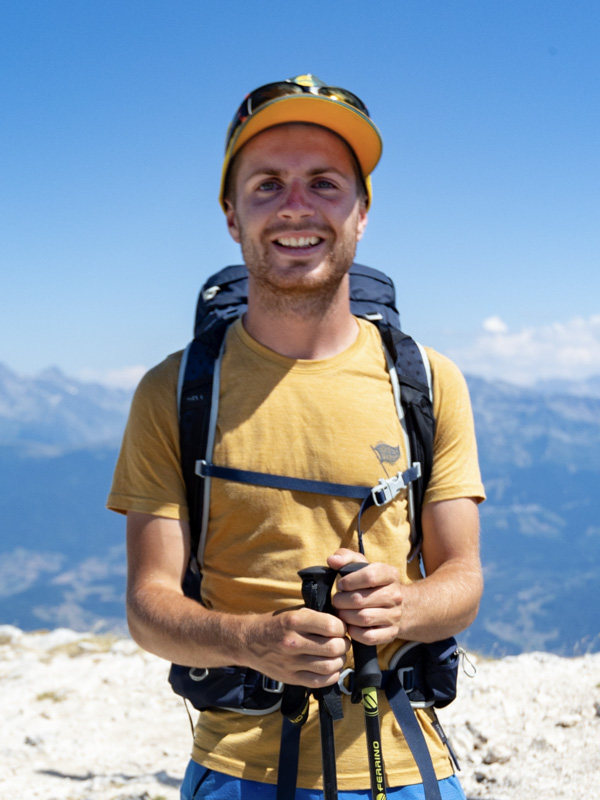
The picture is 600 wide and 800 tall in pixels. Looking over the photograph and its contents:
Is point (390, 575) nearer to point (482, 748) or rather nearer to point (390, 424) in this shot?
point (390, 424)

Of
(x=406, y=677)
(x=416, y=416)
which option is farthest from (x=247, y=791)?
(x=416, y=416)

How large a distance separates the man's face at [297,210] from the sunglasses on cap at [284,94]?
12cm

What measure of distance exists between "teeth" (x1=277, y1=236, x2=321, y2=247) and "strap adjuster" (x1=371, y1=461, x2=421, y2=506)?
1036 millimetres

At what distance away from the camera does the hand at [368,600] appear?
7.98 ft

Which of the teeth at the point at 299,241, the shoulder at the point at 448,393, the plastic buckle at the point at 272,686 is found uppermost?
the teeth at the point at 299,241

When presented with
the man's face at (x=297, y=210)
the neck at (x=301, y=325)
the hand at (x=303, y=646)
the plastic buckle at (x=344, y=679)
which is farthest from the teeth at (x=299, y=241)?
the plastic buckle at (x=344, y=679)

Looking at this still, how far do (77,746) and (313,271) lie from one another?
642 centimetres

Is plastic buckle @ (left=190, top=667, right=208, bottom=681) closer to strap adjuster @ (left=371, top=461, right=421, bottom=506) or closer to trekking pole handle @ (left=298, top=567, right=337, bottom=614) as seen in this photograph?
trekking pole handle @ (left=298, top=567, right=337, bottom=614)

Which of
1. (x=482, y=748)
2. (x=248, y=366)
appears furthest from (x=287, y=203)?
(x=482, y=748)

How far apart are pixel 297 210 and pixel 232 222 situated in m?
0.48

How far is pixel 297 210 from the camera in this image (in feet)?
9.82

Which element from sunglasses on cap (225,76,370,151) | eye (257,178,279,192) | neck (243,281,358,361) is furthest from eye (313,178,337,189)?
neck (243,281,358,361)

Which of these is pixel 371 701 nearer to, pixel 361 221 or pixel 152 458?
pixel 152 458

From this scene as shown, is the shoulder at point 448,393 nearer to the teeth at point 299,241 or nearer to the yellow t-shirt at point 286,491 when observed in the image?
the yellow t-shirt at point 286,491
